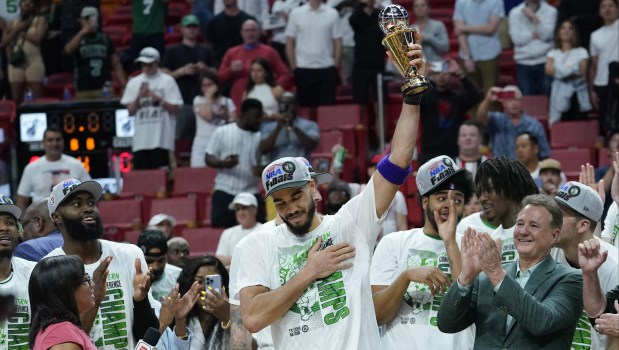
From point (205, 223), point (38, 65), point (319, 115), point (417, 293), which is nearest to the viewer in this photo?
point (417, 293)

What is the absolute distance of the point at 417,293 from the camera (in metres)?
7.69

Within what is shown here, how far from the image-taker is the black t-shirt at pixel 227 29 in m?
17.8

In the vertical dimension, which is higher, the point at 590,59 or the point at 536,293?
the point at 590,59

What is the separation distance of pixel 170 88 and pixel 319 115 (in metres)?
1.88

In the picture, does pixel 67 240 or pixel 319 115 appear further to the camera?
pixel 319 115

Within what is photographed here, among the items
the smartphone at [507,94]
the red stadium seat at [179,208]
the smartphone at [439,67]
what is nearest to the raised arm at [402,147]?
the smartphone at [507,94]

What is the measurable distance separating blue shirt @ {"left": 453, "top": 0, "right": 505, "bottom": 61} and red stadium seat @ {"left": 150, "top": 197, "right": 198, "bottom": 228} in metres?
4.05

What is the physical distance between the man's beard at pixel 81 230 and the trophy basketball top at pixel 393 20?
2.31 metres

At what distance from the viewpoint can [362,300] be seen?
6719 millimetres

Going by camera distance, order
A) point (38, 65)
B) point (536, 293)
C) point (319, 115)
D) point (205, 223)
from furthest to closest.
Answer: point (38, 65) → point (319, 115) → point (205, 223) → point (536, 293)

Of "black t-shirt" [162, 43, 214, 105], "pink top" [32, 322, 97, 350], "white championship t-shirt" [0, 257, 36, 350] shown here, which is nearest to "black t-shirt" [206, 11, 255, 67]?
"black t-shirt" [162, 43, 214, 105]

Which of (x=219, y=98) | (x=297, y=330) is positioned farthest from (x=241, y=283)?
(x=219, y=98)

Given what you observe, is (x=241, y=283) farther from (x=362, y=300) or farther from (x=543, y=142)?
(x=543, y=142)

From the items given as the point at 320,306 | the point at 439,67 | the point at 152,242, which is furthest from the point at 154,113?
the point at 320,306
